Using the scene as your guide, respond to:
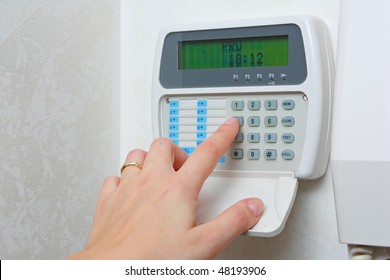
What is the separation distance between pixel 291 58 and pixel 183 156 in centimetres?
14

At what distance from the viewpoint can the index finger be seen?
48 centimetres

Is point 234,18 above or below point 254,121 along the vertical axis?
above

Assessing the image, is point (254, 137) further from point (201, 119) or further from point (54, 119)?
point (54, 119)

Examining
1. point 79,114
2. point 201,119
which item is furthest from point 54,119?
point 201,119

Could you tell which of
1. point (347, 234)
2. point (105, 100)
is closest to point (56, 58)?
point (105, 100)

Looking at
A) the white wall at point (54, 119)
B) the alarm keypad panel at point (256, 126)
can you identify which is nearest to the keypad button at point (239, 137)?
the alarm keypad panel at point (256, 126)

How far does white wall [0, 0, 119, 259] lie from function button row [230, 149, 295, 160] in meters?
0.17

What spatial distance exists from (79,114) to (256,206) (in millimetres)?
230

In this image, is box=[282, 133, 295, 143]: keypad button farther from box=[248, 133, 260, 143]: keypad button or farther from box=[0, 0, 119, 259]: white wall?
box=[0, 0, 119, 259]: white wall

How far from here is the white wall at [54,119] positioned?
1.73 feet

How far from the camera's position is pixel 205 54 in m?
0.60

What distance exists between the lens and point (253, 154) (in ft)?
1.84

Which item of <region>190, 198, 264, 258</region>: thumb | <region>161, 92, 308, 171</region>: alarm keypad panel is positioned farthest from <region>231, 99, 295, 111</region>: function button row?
<region>190, 198, 264, 258</region>: thumb

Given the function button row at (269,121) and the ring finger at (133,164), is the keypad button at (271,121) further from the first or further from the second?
the ring finger at (133,164)
